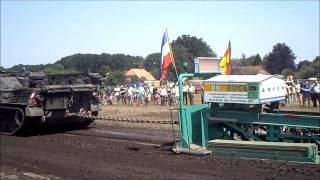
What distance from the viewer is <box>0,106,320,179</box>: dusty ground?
7.94 metres

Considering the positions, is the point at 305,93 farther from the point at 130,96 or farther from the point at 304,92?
the point at 130,96

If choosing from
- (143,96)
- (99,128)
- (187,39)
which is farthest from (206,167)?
(187,39)

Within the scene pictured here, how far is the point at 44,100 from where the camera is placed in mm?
14273

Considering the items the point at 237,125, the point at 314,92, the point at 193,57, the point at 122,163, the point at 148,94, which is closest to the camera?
the point at 122,163

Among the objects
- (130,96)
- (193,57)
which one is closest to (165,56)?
(130,96)

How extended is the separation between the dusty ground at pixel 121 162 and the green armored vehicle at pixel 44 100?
0.96 meters

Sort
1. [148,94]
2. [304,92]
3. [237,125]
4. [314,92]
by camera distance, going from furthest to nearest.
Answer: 1. [148,94]
2. [304,92]
3. [314,92]
4. [237,125]

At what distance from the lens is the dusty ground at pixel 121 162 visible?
7.94 metres

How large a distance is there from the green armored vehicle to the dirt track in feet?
4.15

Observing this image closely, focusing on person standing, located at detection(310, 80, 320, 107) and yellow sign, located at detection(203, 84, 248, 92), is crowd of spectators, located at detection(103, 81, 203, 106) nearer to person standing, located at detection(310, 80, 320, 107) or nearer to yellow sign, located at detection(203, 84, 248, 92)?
person standing, located at detection(310, 80, 320, 107)

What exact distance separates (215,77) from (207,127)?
1.09 meters

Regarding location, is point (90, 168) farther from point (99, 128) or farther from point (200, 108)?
point (99, 128)

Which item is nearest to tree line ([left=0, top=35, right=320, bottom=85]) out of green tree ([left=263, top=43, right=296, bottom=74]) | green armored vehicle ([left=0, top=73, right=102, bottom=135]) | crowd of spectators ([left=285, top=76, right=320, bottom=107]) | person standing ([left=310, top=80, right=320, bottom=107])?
green tree ([left=263, top=43, right=296, bottom=74])

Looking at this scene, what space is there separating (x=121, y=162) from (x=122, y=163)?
113 millimetres
